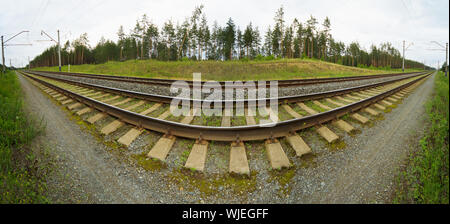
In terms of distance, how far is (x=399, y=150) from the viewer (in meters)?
3.96

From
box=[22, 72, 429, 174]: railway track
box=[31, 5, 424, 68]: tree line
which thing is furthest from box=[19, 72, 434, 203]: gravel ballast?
box=[31, 5, 424, 68]: tree line

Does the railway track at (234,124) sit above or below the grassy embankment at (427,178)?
above

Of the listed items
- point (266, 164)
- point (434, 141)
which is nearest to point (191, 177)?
A: point (266, 164)

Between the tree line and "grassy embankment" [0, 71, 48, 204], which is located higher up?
the tree line

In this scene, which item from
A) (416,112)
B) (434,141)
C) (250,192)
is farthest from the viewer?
(416,112)

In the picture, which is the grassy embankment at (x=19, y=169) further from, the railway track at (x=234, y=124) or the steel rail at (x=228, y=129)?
the steel rail at (x=228, y=129)

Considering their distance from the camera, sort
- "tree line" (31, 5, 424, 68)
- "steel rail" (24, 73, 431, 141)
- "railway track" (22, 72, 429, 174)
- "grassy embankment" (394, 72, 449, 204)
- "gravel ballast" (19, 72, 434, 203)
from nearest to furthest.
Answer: "grassy embankment" (394, 72, 449, 204), "gravel ballast" (19, 72, 434, 203), "railway track" (22, 72, 429, 174), "steel rail" (24, 73, 431, 141), "tree line" (31, 5, 424, 68)

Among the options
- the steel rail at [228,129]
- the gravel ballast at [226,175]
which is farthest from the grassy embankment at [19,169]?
the steel rail at [228,129]

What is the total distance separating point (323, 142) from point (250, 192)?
2.12 metres

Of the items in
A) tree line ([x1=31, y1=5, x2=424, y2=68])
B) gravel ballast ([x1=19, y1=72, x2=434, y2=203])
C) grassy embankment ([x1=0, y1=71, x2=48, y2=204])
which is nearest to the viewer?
grassy embankment ([x1=0, y1=71, x2=48, y2=204])

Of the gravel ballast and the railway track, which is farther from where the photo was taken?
the railway track

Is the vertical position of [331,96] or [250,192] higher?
[331,96]

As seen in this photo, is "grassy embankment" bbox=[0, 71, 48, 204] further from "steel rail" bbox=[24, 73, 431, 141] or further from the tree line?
the tree line

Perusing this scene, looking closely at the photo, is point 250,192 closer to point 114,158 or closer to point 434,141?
point 114,158
